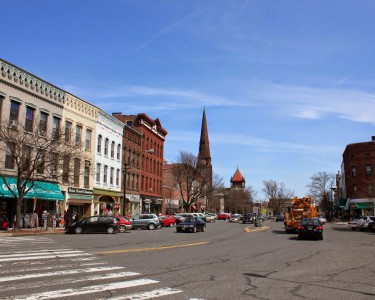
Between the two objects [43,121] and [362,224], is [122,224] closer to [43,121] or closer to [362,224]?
[43,121]

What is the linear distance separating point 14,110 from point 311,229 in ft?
81.2

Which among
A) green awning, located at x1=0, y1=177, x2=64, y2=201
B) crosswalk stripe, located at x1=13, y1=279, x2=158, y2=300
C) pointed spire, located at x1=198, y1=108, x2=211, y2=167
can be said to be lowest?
crosswalk stripe, located at x1=13, y1=279, x2=158, y2=300

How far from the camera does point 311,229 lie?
1065 inches

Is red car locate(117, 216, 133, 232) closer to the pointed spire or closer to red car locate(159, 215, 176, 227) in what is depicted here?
red car locate(159, 215, 176, 227)

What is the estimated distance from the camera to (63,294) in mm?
8195

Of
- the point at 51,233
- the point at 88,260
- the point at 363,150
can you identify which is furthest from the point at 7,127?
the point at 363,150

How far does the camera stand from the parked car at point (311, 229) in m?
26.9

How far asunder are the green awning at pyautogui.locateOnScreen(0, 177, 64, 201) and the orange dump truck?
20.4 metres

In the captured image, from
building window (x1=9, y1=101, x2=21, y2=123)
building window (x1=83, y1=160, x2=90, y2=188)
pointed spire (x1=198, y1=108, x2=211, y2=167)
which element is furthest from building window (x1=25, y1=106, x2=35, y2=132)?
pointed spire (x1=198, y1=108, x2=211, y2=167)

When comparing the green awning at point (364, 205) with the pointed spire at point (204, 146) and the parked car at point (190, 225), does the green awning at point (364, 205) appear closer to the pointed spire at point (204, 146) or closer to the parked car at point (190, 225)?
the parked car at point (190, 225)

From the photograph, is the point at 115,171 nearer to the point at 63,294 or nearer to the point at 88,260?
the point at 88,260

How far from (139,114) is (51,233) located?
33.6 meters

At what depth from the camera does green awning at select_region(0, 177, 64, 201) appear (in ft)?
101

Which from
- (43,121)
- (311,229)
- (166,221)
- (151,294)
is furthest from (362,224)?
(151,294)
